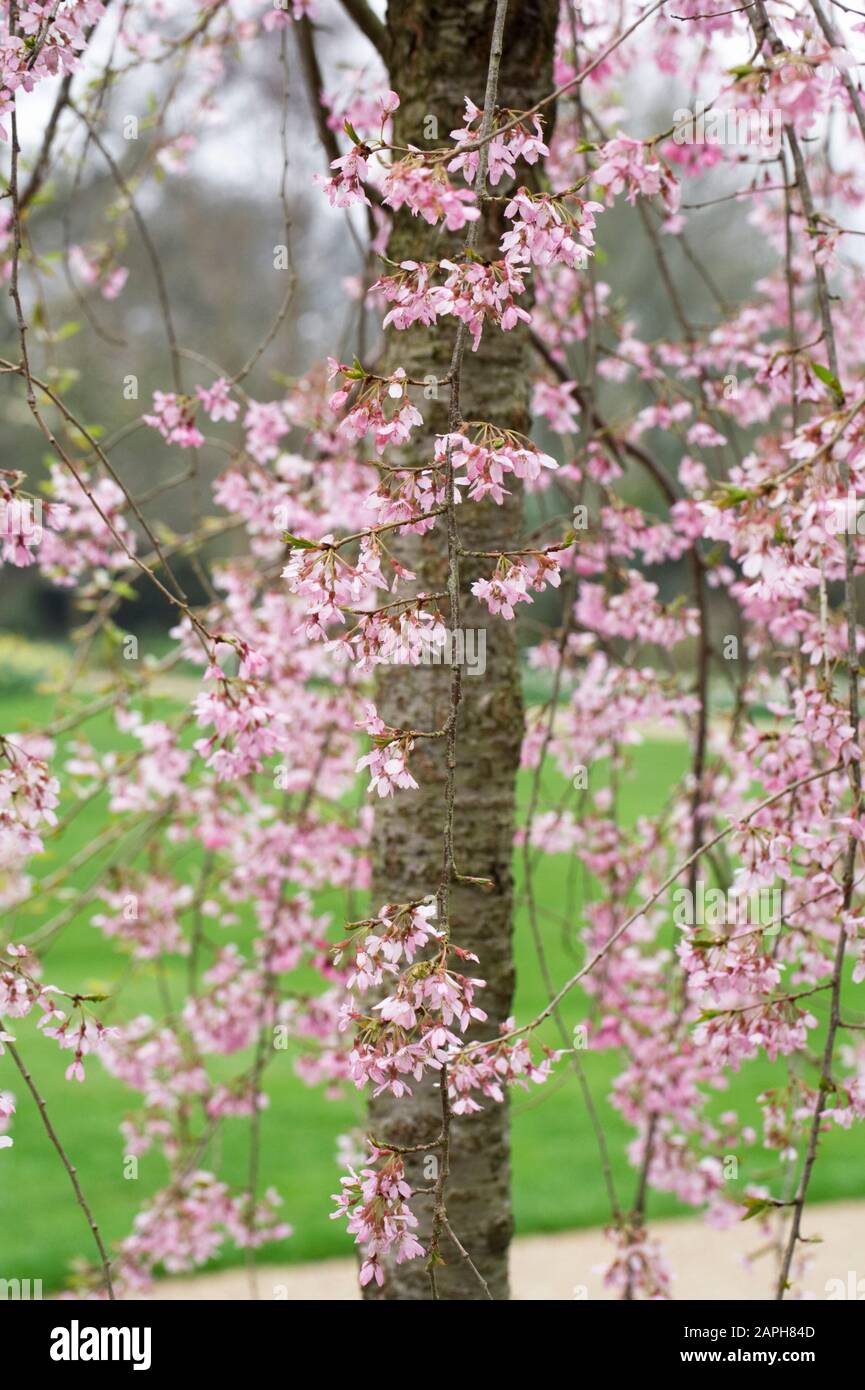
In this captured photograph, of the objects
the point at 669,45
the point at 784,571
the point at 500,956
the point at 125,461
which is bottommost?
the point at 500,956

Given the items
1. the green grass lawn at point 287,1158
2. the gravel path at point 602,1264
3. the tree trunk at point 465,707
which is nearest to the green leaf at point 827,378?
the tree trunk at point 465,707

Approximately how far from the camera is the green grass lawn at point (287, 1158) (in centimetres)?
400

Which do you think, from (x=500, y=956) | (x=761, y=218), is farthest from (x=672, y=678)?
(x=761, y=218)

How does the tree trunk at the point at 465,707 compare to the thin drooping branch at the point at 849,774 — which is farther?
the tree trunk at the point at 465,707

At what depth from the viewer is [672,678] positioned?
284 centimetres

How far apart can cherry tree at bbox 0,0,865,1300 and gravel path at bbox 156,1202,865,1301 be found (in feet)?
0.82

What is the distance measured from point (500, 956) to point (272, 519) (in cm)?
116

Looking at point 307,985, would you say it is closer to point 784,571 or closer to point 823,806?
point 823,806

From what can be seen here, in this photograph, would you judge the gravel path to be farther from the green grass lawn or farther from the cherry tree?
the cherry tree

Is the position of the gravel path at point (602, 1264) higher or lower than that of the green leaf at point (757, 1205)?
lower

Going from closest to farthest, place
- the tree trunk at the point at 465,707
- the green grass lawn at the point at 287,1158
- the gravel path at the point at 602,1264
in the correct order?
the tree trunk at the point at 465,707
the gravel path at the point at 602,1264
the green grass lawn at the point at 287,1158

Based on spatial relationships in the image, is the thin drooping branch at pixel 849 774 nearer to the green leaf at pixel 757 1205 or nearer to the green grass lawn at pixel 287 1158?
the green leaf at pixel 757 1205

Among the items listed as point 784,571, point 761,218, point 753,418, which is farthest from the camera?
point 761,218

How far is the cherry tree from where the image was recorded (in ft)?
4.03
